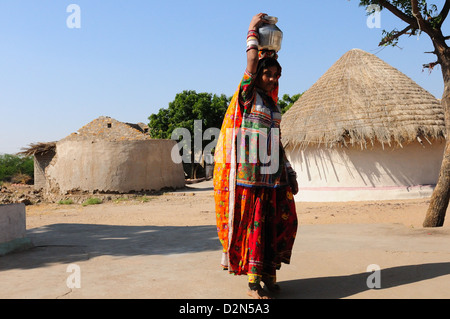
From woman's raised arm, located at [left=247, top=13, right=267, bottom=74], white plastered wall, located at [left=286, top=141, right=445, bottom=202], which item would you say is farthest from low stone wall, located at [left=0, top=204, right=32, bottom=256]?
white plastered wall, located at [left=286, top=141, right=445, bottom=202]

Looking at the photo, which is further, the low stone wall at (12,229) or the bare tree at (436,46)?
the bare tree at (436,46)

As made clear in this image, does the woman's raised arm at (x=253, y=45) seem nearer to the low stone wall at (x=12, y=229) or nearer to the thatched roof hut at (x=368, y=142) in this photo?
the low stone wall at (x=12, y=229)

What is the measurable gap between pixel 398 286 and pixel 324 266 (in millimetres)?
845

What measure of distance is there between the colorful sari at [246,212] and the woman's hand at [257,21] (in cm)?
37

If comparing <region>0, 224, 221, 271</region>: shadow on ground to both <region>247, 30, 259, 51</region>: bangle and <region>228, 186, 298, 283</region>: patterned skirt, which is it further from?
<region>247, 30, 259, 51</region>: bangle

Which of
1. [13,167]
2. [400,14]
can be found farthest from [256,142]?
[13,167]

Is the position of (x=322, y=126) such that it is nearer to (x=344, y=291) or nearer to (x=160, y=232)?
(x=160, y=232)

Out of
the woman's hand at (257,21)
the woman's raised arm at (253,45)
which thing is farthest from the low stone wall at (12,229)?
the woman's hand at (257,21)

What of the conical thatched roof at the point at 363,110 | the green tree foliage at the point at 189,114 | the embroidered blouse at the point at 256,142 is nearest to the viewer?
the embroidered blouse at the point at 256,142

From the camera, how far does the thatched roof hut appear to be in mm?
12250

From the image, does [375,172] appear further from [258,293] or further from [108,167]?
[258,293]

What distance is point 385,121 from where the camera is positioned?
40.3ft

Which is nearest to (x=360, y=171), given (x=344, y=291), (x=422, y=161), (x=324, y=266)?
(x=422, y=161)

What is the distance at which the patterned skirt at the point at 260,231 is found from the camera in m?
3.05
